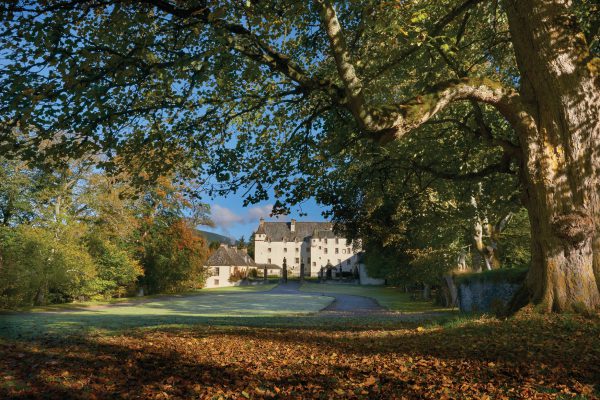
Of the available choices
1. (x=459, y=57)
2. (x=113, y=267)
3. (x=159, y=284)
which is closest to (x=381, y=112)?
(x=459, y=57)

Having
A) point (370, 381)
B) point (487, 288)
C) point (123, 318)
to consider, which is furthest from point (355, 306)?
point (370, 381)

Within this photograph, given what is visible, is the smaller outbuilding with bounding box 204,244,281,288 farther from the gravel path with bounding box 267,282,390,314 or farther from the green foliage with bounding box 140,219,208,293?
the gravel path with bounding box 267,282,390,314

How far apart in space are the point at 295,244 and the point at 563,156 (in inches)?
4953

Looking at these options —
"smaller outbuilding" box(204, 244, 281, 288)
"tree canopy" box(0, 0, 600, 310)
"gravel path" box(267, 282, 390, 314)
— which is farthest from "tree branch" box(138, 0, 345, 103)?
"smaller outbuilding" box(204, 244, 281, 288)

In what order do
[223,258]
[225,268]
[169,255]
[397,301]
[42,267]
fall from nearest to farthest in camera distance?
[42,267] → [397,301] → [169,255] → [225,268] → [223,258]

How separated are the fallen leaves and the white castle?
117833mm

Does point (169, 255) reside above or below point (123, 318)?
above

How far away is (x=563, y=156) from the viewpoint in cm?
955

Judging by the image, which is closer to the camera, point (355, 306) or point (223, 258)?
point (355, 306)

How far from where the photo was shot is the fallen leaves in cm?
565

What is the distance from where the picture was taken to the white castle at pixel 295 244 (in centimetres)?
12738

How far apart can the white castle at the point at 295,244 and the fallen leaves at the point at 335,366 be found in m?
118

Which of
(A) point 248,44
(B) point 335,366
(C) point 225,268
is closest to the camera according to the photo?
(B) point 335,366

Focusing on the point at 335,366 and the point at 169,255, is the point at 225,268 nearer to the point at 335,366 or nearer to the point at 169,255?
the point at 169,255
